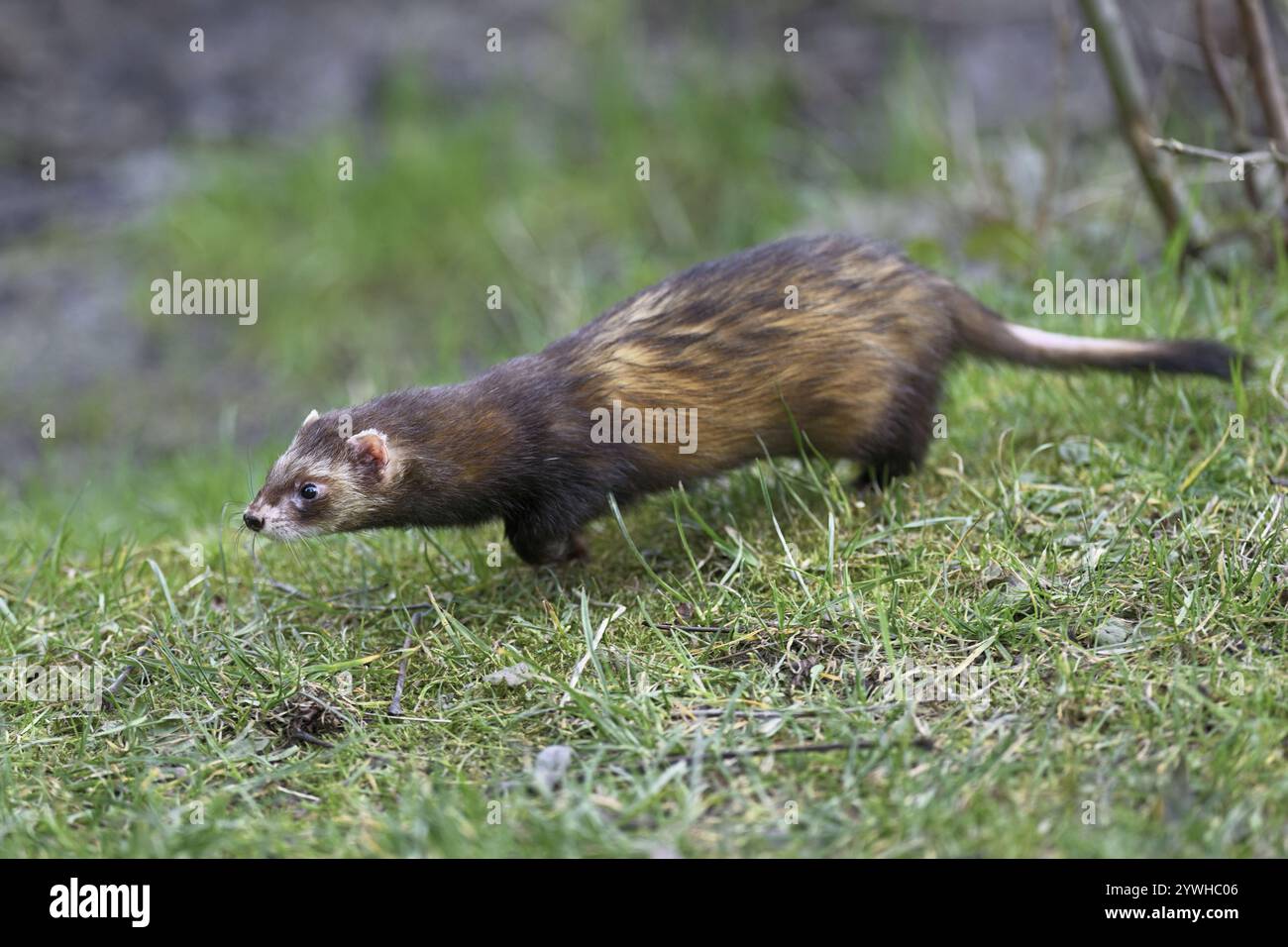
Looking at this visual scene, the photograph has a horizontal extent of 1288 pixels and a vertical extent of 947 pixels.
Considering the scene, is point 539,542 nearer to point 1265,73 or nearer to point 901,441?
point 901,441

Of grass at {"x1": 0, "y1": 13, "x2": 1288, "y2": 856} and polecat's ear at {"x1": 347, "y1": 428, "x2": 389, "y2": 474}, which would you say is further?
polecat's ear at {"x1": 347, "y1": 428, "x2": 389, "y2": 474}

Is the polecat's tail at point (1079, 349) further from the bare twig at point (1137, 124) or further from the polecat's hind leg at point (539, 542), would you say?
the polecat's hind leg at point (539, 542)

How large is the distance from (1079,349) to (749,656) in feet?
7.04

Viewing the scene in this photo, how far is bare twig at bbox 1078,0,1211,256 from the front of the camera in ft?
21.2

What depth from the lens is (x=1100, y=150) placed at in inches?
360

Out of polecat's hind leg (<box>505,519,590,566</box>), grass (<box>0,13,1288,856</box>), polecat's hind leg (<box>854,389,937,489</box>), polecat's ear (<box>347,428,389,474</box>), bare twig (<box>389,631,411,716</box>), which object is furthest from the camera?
polecat's hind leg (<box>854,389,937,489</box>)

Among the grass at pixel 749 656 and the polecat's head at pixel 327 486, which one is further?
the polecat's head at pixel 327 486

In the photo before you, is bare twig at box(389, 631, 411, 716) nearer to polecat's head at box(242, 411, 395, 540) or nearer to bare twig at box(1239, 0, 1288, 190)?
polecat's head at box(242, 411, 395, 540)

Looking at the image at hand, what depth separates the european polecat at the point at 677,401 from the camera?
490cm

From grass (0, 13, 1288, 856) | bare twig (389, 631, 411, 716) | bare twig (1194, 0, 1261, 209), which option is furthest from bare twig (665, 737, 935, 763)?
bare twig (1194, 0, 1261, 209)

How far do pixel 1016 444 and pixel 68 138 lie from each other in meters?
8.52

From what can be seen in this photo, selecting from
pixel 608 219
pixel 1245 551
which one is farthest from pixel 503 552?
pixel 608 219

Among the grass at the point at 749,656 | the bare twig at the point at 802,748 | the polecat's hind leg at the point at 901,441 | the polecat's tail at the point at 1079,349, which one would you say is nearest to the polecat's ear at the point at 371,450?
the grass at the point at 749,656
